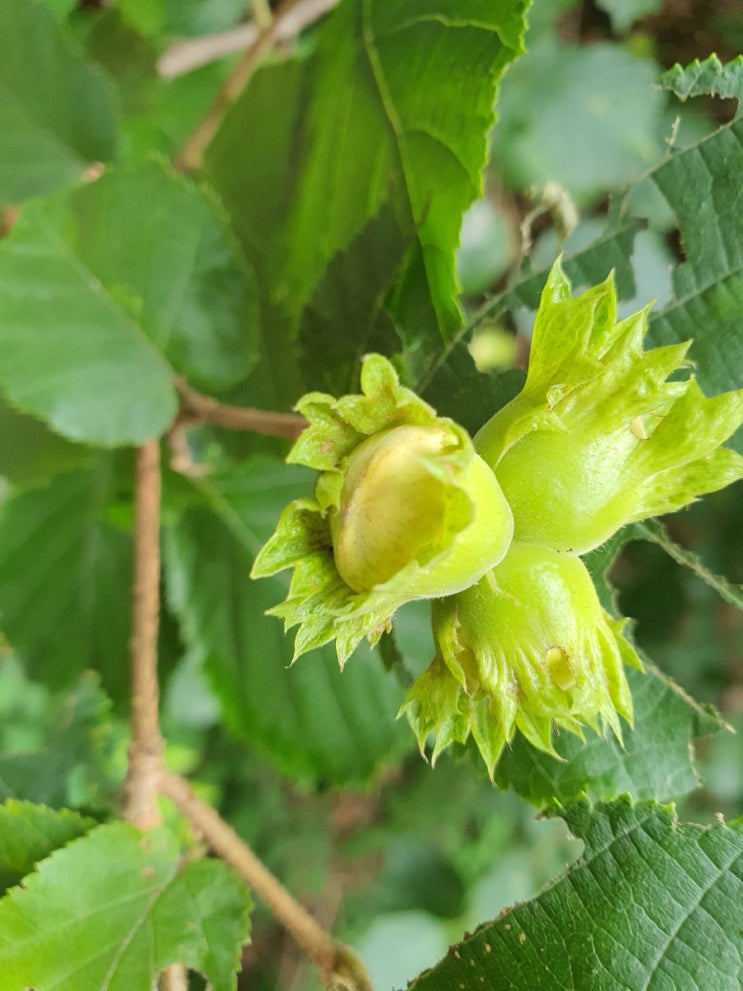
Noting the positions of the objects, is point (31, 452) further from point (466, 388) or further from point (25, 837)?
point (466, 388)

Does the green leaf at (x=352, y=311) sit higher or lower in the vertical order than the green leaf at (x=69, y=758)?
higher

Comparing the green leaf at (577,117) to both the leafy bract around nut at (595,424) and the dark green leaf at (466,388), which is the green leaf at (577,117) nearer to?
the dark green leaf at (466,388)

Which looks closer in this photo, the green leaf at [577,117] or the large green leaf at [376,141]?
the large green leaf at [376,141]

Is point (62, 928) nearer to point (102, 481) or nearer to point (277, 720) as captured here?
point (277, 720)

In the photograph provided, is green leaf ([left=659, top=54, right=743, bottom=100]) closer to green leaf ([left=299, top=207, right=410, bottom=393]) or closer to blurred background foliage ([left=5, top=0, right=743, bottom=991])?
green leaf ([left=299, top=207, right=410, bottom=393])

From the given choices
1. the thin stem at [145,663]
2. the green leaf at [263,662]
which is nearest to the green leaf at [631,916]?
the thin stem at [145,663]

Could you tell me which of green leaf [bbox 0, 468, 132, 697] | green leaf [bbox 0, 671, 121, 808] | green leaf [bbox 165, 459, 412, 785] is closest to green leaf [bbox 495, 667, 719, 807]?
green leaf [bbox 165, 459, 412, 785]

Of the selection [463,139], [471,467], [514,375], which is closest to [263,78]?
[463,139]

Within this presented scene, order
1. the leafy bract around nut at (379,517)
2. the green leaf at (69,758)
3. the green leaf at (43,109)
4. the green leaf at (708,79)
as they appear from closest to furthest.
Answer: the leafy bract around nut at (379,517)
the green leaf at (708,79)
the green leaf at (43,109)
the green leaf at (69,758)
